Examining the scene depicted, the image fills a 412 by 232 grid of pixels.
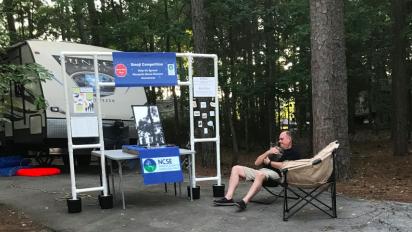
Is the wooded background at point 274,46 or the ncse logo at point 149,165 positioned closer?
the ncse logo at point 149,165

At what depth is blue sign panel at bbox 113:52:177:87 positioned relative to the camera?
21.7ft

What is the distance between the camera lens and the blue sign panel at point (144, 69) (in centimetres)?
661

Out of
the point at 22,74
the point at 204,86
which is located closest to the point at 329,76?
the point at 204,86

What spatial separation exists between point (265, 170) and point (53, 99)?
540 centimetres

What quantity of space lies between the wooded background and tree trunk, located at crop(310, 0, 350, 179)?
0.02 meters

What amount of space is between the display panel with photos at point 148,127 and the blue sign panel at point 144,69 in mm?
493

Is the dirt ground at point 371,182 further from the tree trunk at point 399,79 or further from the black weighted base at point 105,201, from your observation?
the black weighted base at point 105,201

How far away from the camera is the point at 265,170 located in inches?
249

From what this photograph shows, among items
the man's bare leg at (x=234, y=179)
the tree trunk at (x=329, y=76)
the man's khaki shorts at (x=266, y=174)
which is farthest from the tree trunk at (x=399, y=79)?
the man's bare leg at (x=234, y=179)

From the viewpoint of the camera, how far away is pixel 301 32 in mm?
10867

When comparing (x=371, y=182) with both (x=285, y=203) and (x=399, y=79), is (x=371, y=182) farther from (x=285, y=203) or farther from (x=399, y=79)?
(x=399, y=79)

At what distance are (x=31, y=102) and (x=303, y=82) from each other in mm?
6456

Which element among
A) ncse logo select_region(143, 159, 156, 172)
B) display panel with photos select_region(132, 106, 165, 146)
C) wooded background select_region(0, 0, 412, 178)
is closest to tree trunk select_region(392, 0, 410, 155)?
wooded background select_region(0, 0, 412, 178)

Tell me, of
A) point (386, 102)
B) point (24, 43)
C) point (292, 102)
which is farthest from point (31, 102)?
point (386, 102)
